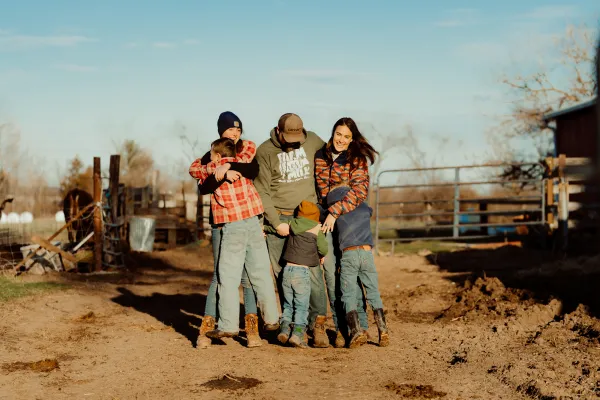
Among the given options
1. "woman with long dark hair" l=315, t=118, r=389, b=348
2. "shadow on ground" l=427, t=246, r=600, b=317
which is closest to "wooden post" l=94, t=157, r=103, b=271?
"shadow on ground" l=427, t=246, r=600, b=317

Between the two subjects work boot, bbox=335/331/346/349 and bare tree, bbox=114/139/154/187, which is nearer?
work boot, bbox=335/331/346/349

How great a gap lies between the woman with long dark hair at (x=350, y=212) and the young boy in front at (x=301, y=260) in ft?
0.44

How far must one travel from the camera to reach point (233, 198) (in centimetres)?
620

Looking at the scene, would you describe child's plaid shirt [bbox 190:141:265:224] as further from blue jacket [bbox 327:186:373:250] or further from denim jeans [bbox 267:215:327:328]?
blue jacket [bbox 327:186:373:250]

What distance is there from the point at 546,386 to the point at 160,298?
20.9 ft

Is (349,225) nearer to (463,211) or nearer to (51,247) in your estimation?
(51,247)

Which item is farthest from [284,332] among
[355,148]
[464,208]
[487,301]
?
[464,208]

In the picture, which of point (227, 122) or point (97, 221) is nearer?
point (227, 122)

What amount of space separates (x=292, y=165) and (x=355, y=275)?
103 cm

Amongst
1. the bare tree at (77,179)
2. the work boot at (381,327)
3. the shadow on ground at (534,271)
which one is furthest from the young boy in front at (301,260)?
the bare tree at (77,179)

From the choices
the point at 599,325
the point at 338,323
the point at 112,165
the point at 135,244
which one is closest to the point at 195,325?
the point at 338,323

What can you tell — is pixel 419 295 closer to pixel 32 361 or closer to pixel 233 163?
pixel 233 163

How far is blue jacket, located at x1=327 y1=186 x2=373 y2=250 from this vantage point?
630 centimetres

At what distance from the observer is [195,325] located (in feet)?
25.7
